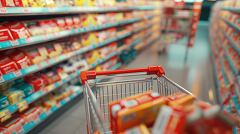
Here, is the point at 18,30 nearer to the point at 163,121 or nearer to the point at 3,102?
the point at 3,102

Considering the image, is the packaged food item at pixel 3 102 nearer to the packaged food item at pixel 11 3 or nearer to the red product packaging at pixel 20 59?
the red product packaging at pixel 20 59

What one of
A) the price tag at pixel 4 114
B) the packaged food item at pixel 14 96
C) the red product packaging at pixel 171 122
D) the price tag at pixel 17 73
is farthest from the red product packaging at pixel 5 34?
the red product packaging at pixel 171 122

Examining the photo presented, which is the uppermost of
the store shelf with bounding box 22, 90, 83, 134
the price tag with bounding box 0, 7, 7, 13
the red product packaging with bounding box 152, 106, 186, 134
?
the price tag with bounding box 0, 7, 7, 13

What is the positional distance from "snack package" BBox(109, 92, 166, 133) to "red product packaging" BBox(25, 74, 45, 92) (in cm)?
143

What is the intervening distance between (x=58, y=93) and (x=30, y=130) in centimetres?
63

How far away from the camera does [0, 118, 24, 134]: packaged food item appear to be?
1.74 metres

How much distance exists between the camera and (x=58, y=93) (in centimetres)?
258

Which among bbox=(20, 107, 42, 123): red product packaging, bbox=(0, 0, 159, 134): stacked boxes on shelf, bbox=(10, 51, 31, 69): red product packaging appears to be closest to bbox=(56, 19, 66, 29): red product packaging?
bbox=(0, 0, 159, 134): stacked boxes on shelf

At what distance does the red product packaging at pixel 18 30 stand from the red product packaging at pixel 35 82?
0.53 m

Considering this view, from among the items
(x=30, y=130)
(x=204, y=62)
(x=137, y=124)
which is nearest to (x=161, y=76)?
Answer: (x=137, y=124)

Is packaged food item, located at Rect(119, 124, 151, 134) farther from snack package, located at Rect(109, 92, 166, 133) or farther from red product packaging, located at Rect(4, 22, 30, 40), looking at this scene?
red product packaging, located at Rect(4, 22, 30, 40)

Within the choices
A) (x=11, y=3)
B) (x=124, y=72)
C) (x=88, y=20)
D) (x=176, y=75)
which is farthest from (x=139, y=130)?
(x=176, y=75)

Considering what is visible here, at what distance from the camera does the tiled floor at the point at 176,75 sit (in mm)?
2312

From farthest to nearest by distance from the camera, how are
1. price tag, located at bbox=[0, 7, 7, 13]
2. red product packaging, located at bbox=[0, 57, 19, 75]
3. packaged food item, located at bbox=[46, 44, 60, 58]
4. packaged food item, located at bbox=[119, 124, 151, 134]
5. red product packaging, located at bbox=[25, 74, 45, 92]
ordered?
1. packaged food item, located at bbox=[46, 44, 60, 58]
2. red product packaging, located at bbox=[25, 74, 45, 92]
3. red product packaging, located at bbox=[0, 57, 19, 75]
4. price tag, located at bbox=[0, 7, 7, 13]
5. packaged food item, located at bbox=[119, 124, 151, 134]
